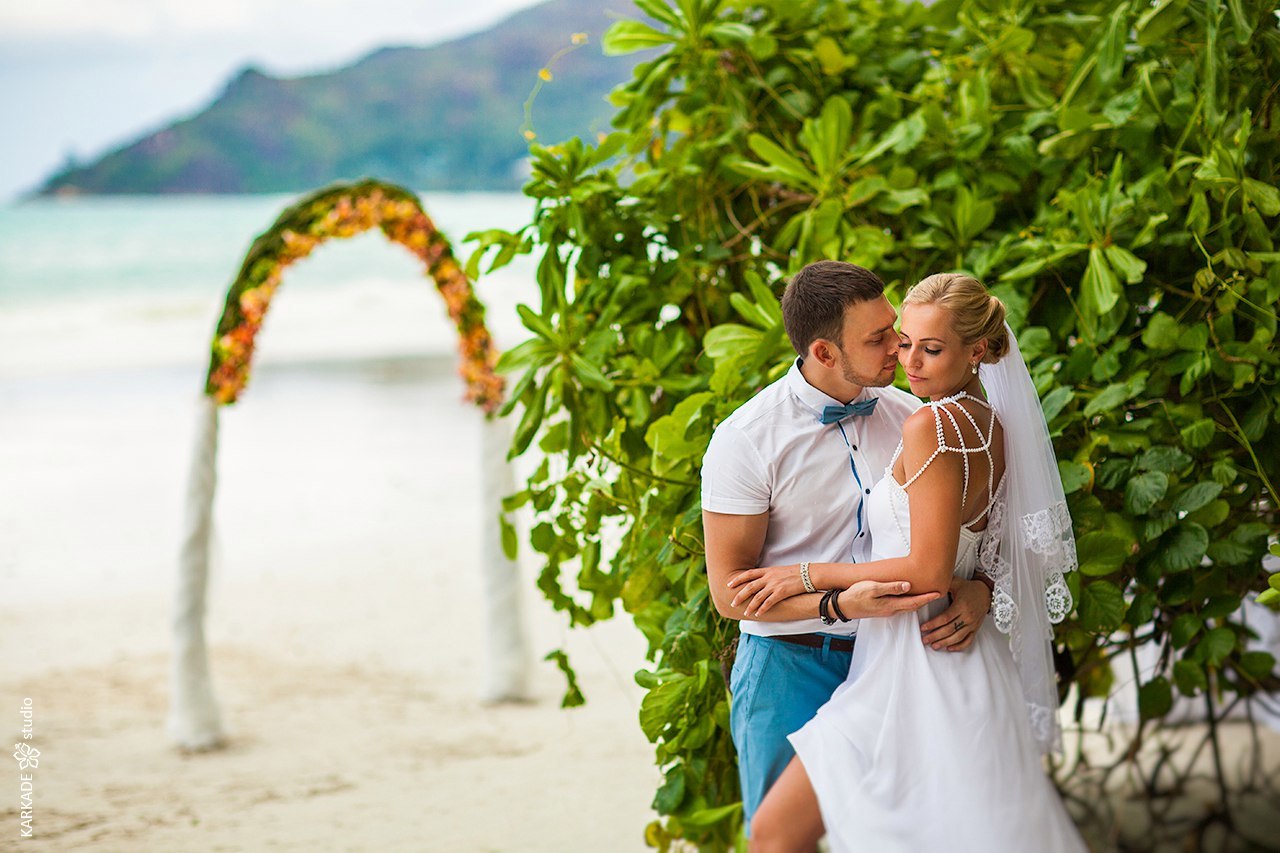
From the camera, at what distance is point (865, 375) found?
5.42 ft

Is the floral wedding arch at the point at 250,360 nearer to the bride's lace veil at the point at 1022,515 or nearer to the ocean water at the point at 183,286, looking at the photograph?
the bride's lace veil at the point at 1022,515

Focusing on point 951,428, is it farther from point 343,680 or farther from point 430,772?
point 343,680

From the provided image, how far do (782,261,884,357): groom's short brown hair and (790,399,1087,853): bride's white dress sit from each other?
226 millimetres

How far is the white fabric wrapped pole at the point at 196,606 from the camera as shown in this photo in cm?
392

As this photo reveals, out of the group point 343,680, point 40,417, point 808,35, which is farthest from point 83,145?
Result: point 808,35

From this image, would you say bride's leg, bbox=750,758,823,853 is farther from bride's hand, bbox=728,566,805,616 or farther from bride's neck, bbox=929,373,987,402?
bride's neck, bbox=929,373,987,402

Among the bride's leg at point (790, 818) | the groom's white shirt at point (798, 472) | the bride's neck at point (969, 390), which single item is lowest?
the bride's leg at point (790, 818)

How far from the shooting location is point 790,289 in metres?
1.67

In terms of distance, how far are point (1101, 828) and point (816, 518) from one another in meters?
1.97

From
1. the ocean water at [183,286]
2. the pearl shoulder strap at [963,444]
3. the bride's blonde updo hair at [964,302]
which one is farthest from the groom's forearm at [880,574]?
the ocean water at [183,286]

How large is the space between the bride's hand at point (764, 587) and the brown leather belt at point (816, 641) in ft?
0.43

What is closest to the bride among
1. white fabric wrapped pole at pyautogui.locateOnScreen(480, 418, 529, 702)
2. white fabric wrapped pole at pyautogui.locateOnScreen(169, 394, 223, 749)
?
white fabric wrapped pole at pyautogui.locateOnScreen(480, 418, 529, 702)

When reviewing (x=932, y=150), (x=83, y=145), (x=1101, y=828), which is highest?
(x=83, y=145)

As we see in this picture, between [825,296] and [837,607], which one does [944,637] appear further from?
[825,296]
